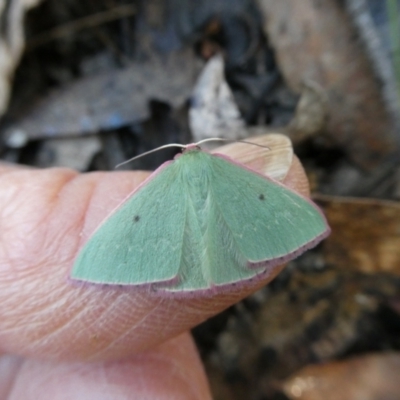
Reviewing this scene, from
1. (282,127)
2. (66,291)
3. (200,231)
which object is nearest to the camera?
(200,231)

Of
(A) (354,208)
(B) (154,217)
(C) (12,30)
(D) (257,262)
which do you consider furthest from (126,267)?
(C) (12,30)

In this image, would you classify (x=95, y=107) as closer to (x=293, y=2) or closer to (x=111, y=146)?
(x=111, y=146)

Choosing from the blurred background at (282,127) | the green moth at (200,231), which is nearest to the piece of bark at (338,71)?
the blurred background at (282,127)

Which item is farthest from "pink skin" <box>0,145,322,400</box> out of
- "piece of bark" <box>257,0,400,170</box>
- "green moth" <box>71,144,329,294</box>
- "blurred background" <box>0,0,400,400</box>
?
"piece of bark" <box>257,0,400,170</box>

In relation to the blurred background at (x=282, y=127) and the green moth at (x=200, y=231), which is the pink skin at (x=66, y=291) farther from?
the blurred background at (x=282, y=127)

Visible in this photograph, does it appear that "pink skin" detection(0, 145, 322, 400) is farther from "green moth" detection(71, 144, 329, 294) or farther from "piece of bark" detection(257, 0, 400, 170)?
"piece of bark" detection(257, 0, 400, 170)

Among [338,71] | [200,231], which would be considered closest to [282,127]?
[338,71]

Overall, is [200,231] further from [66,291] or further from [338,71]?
[338,71]
